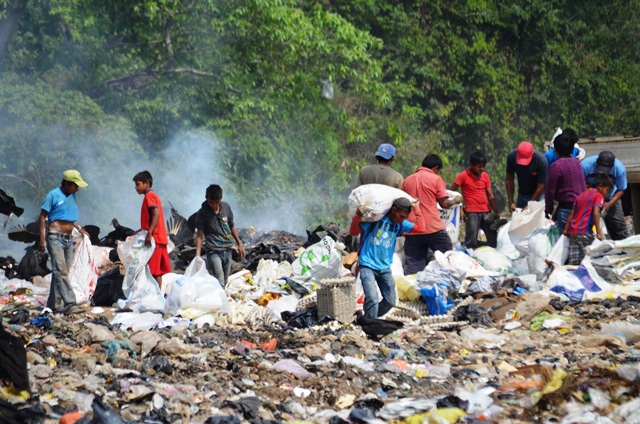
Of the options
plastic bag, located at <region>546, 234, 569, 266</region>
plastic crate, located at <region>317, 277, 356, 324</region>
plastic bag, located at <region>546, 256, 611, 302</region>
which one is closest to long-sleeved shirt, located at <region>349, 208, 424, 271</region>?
plastic crate, located at <region>317, 277, 356, 324</region>

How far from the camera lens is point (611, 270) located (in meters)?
9.44

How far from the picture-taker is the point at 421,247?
10.4m

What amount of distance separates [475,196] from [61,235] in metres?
5.03

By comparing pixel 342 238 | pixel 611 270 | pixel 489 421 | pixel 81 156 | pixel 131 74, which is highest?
pixel 131 74

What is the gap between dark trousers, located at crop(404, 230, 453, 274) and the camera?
10.2 meters

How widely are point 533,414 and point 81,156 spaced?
12.7 m

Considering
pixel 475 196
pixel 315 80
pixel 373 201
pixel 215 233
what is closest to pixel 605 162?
pixel 475 196

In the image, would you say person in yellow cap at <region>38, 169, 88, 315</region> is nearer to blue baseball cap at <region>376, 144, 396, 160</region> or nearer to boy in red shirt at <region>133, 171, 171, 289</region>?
boy in red shirt at <region>133, 171, 171, 289</region>

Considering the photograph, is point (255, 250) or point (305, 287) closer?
point (305, 287)

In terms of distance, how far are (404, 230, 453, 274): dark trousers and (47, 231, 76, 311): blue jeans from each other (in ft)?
12.1

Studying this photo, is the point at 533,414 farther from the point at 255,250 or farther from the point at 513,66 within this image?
the point at 513,66

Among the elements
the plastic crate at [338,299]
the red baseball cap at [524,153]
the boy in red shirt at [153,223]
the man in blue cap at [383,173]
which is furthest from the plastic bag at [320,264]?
the red baseball cap at [524,153]

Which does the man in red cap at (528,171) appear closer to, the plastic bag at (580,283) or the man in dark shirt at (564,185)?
the man in dark shirt at (564,185)

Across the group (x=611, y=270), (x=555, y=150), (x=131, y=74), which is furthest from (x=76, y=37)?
(x=611, y=270)
